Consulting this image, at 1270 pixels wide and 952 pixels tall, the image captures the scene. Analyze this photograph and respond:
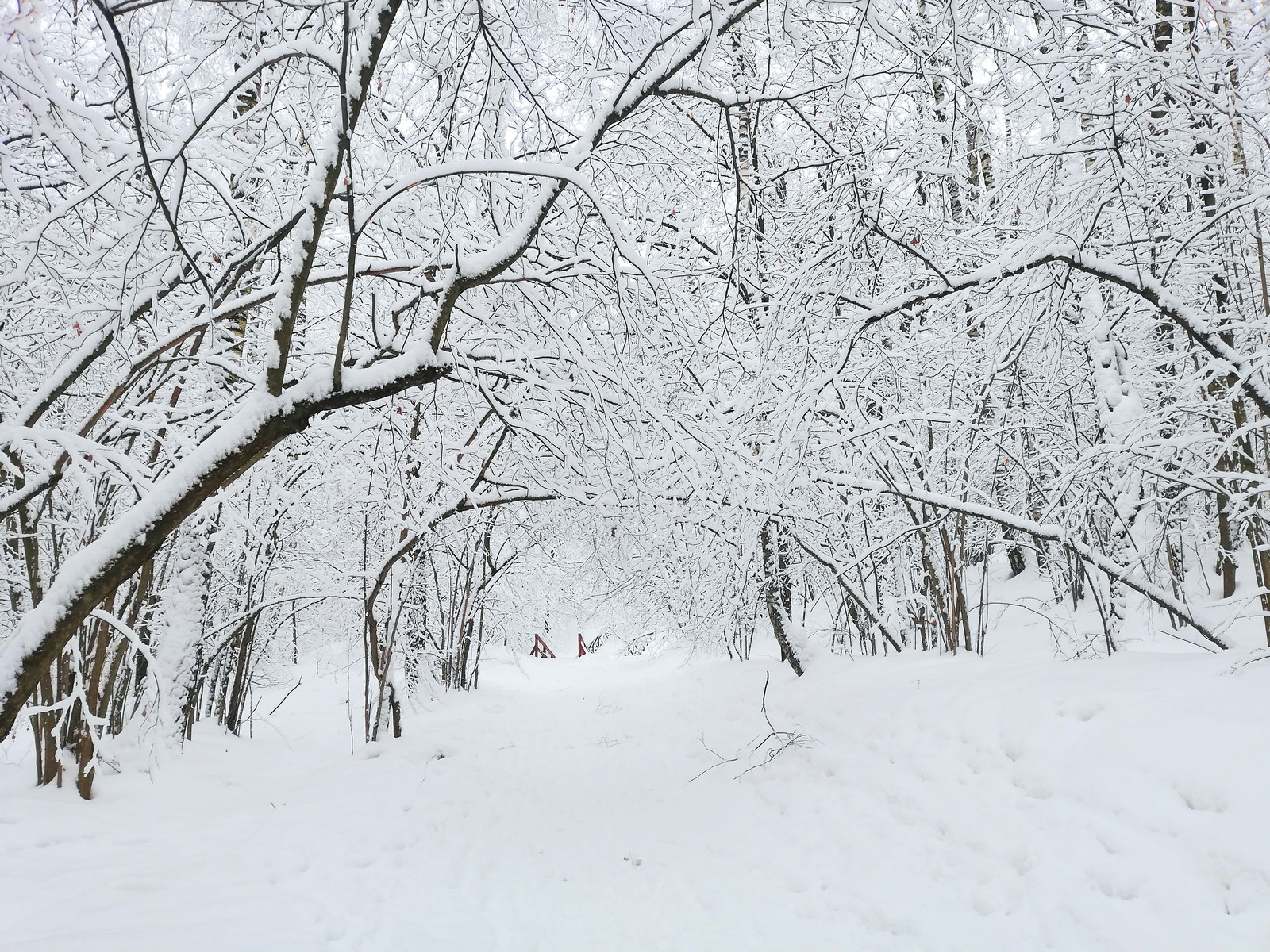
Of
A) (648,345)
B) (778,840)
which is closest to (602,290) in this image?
(648,345)

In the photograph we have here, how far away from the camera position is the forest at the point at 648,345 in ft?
8.86

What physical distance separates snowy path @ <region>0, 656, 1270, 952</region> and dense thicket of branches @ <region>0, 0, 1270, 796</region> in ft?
2.26

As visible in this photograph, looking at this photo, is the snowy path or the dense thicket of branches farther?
the dense thicket of branches

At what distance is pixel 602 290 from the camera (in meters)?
3.81

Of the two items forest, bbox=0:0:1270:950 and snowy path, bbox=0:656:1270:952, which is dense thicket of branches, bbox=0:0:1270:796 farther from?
snowy path, bbox=0:656:1270:952

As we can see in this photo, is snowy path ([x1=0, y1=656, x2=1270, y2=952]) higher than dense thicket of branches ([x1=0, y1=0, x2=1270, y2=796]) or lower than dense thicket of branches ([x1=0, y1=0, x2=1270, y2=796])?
lower

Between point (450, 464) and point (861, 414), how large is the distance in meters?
3.63

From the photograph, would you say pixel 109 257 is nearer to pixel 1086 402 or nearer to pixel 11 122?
pixel 11 122

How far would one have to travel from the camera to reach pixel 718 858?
13.2 ft

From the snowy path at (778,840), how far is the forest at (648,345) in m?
0.04

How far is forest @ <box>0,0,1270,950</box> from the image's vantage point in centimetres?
270

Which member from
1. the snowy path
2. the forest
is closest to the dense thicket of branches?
the forest

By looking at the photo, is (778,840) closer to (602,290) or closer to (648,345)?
(648,345)

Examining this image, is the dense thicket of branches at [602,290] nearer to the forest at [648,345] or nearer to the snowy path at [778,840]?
the forest at [648,345]
